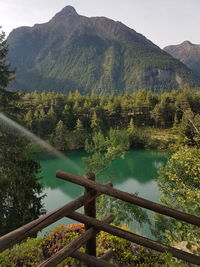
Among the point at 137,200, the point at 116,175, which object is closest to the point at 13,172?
the point at 137,200

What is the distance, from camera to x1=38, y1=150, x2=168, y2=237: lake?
32.5 m

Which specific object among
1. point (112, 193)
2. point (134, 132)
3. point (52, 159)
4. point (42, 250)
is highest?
point (112, 193)

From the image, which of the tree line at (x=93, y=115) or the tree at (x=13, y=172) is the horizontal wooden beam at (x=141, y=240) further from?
the tree line at (x=93, y=115)

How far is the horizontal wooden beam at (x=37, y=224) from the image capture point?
2992mm

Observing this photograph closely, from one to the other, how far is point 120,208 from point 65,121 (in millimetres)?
53366

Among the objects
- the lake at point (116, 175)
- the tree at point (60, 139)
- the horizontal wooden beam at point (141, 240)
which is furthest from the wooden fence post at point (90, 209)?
the tree at point (60, 139)

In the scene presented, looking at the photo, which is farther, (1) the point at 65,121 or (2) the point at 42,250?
(1) the point at 65,121

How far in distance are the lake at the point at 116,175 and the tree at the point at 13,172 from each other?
28.9ft

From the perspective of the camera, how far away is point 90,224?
4.41 meters

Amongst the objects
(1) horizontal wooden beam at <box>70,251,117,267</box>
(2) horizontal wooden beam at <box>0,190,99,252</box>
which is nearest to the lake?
(1) horizontal wooden beam at <box>70,251,117,267</box>

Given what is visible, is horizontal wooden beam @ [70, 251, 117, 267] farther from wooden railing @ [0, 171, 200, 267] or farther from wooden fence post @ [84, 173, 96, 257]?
wooden fence post @ [84, 173, 96, 257]

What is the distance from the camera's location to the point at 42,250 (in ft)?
28.3

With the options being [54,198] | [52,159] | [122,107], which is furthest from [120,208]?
[122,107]

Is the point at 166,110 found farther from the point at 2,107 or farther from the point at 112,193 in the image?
the point at 112,193
